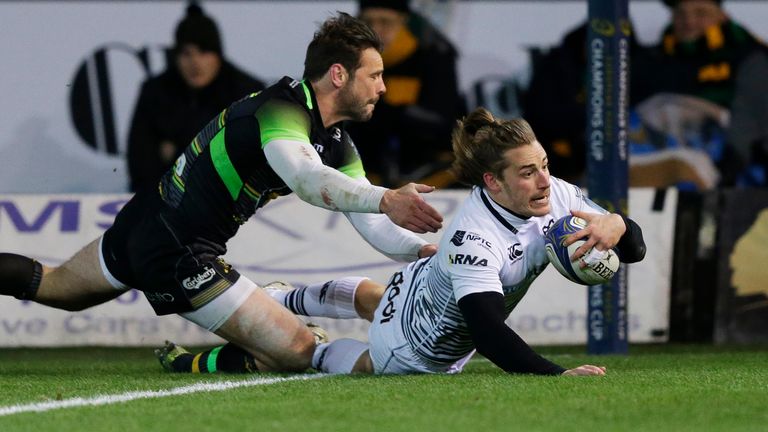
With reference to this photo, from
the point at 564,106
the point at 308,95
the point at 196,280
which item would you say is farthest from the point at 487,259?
the point at 564,106

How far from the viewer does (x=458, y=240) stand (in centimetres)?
626

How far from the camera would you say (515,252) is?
249 inches

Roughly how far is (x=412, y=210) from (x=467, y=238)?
0.93ft

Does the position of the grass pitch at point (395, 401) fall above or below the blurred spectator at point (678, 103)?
below

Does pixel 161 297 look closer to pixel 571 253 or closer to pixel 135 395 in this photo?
pixel 135 395

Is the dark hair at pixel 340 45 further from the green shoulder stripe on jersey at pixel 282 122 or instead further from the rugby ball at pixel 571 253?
the rugby ball at pixel 571 253

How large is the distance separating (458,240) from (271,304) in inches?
52.3

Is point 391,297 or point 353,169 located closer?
point 391,297

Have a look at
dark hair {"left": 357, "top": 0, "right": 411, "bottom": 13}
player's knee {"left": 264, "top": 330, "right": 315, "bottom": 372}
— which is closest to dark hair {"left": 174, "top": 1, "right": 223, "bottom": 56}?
dark hair {"left": 357, "top": 0, "right": 411, "bottom": 13}

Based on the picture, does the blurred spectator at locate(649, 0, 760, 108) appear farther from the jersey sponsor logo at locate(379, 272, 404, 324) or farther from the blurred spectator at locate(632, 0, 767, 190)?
the jersey sponsor logo at locate(379, 272, 404, 324)

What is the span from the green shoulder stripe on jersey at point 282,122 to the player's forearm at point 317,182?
0.06m

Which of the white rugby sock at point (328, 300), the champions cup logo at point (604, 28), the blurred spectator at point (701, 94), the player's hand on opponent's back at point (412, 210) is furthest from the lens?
the blurred spectator at point (701, 94)

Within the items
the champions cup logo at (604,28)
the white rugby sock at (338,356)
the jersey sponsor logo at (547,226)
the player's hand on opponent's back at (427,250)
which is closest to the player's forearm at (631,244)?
the jersey sponsor logo at (547,226)

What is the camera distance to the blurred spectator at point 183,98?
10.8 metres
